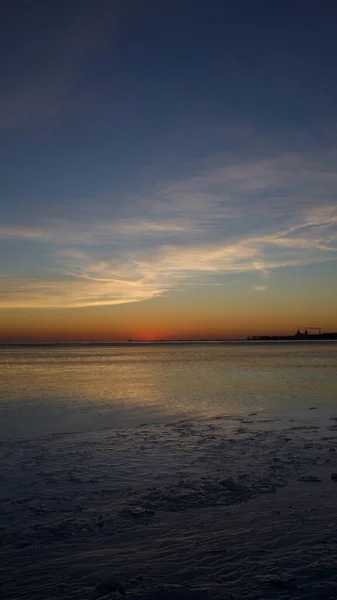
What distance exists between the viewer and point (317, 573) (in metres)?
6.41

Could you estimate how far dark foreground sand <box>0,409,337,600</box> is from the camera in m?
6.24

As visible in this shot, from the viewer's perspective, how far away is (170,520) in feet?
27.5

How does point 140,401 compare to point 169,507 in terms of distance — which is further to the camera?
point 140,401

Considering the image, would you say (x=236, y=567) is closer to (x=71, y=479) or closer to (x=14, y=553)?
(x=14, y=553)

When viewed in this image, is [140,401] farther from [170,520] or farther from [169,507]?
[170,520]

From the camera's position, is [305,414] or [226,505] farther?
[305,414]

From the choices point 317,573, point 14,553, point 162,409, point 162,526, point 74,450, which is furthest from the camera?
point 162,409

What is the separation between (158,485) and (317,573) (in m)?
4.66

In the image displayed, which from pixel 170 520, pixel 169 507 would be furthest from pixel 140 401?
pixel 170 520

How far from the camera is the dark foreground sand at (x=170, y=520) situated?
6.24 meters

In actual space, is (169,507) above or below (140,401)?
above

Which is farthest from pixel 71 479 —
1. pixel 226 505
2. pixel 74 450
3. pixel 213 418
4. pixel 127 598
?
pixel 213 418

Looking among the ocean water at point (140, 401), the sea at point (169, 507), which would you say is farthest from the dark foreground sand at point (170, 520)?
the ocean water at point (140, 401)

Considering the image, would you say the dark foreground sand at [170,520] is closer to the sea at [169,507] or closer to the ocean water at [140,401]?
the sea at [169,507]
